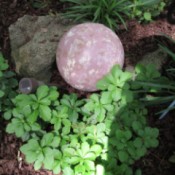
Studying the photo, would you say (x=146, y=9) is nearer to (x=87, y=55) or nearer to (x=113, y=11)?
(x=113, y=11)

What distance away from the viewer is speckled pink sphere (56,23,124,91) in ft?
9.24

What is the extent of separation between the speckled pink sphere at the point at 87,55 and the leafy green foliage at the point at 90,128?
0.46ft

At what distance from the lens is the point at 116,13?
340 centimetres

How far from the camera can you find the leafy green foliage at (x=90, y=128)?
2.54 metres

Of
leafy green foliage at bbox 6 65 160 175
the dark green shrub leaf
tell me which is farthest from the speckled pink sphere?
the dark green shrub leaf

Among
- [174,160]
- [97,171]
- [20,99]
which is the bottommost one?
[174,160]

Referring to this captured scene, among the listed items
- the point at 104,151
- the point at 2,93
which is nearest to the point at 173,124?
the point at 104,151

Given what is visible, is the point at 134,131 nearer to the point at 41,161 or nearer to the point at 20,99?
the point at 41,161

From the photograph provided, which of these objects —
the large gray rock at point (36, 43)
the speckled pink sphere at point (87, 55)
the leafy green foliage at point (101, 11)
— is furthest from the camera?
the leafy green foliage at point (101, 11)

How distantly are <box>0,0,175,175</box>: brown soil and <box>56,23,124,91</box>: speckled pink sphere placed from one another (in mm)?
349

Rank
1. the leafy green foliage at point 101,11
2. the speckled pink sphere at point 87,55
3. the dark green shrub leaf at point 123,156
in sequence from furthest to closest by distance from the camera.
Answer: the leafy green foliage at point 101,11
the speckled pink sphere at point 87,55
the dark green shrub leaf at point 123,156

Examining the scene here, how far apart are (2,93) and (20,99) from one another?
5.9 inches

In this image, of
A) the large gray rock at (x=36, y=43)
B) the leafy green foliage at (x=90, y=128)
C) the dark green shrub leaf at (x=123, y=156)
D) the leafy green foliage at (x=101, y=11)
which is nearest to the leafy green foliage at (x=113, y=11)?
the leafy green foliage at (x=101, y=11)

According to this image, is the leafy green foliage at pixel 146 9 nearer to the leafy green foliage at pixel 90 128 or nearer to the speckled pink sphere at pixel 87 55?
the speckled pink sphere at pixel 87 55
